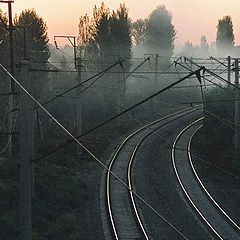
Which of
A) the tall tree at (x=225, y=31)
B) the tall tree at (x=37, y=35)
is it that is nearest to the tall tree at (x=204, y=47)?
the tall tree at (x=225, y=31)

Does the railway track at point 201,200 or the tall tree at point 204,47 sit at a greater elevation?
the tall tree at point 204,47

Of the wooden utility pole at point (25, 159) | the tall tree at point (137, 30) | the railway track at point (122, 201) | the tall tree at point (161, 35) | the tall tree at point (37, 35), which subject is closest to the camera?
the wooden utility pole at point (25, 159)

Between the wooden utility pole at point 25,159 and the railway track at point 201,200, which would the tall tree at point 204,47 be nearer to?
the railway track at point 201,200

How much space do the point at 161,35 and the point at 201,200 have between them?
180 ft

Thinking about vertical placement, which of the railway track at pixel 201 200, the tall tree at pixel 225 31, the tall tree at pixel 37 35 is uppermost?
the tall tree at pixel 225 31

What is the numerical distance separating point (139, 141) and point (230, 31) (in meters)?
64.2

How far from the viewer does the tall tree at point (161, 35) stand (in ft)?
232

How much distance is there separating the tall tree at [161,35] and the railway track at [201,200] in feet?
142

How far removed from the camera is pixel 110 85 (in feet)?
149

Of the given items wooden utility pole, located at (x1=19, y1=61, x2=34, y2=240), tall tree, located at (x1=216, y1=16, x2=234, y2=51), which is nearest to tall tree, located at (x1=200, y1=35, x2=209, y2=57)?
tall tree, located at (x1=216, y1=16, x2=234, y2=51)

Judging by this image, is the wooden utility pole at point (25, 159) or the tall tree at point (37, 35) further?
the tall tree at point (37, 35)

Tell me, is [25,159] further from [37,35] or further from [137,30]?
[137,30]

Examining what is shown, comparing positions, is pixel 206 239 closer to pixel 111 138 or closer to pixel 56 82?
pixel 111 138

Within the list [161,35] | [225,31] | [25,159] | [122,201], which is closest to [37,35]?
[122,201]
